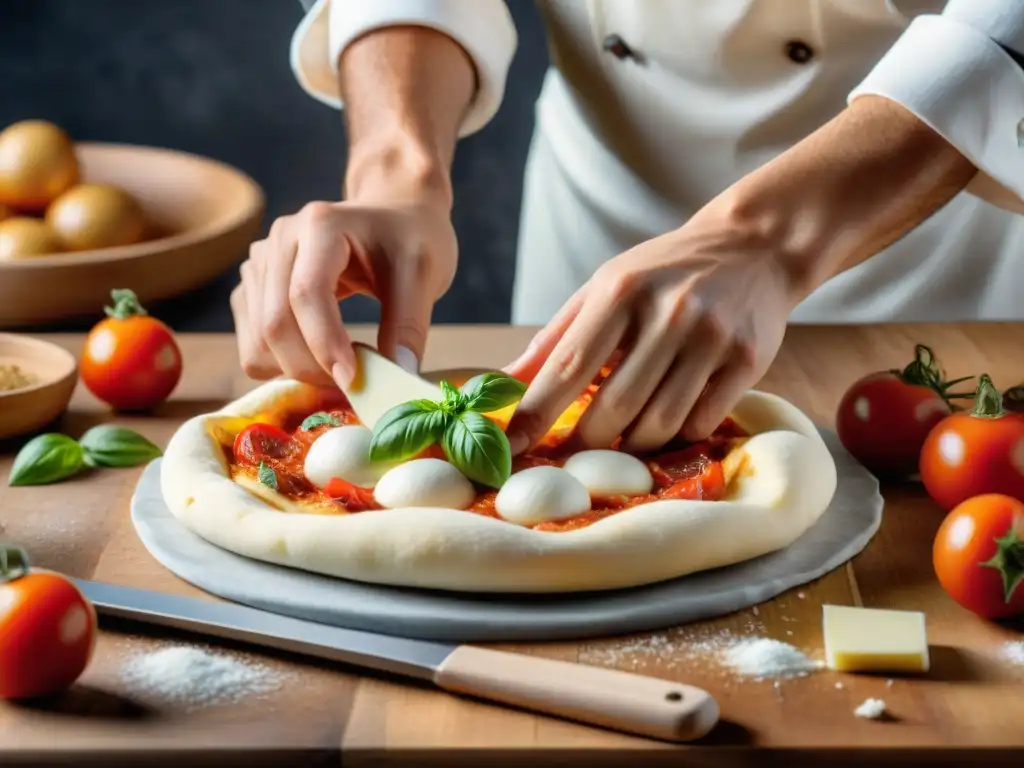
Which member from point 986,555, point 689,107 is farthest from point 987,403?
point 689,107

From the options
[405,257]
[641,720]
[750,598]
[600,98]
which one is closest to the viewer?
[641,720]

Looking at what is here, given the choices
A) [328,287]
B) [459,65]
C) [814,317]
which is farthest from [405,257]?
[814,317]

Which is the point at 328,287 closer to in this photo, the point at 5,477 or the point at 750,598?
the point at 5,477

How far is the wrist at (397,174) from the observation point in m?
1.91

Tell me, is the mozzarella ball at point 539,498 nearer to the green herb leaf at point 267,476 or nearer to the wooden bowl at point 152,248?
the green herb leaf at point 267,476

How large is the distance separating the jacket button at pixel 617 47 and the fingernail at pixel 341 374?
847mm

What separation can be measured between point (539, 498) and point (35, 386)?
75 cm

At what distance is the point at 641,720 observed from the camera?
1148 mm

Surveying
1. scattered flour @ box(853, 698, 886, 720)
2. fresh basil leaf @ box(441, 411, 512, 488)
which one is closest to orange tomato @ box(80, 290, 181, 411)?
fresh basil leaf @ box(441, 411, 512, 488)

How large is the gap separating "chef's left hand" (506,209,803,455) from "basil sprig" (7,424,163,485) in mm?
526

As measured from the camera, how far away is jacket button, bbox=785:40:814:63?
2.15m

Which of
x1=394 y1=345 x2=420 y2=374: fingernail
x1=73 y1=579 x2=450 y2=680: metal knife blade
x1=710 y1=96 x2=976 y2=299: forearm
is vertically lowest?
x1=73 y1=579 x2=450 y2=680: metal knife blade

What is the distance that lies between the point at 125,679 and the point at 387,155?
0.94 meters

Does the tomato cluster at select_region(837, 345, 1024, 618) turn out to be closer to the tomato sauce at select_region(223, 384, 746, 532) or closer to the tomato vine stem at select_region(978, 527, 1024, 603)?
the tomato vine stem at select_region(978, 527, 1024, 603)
